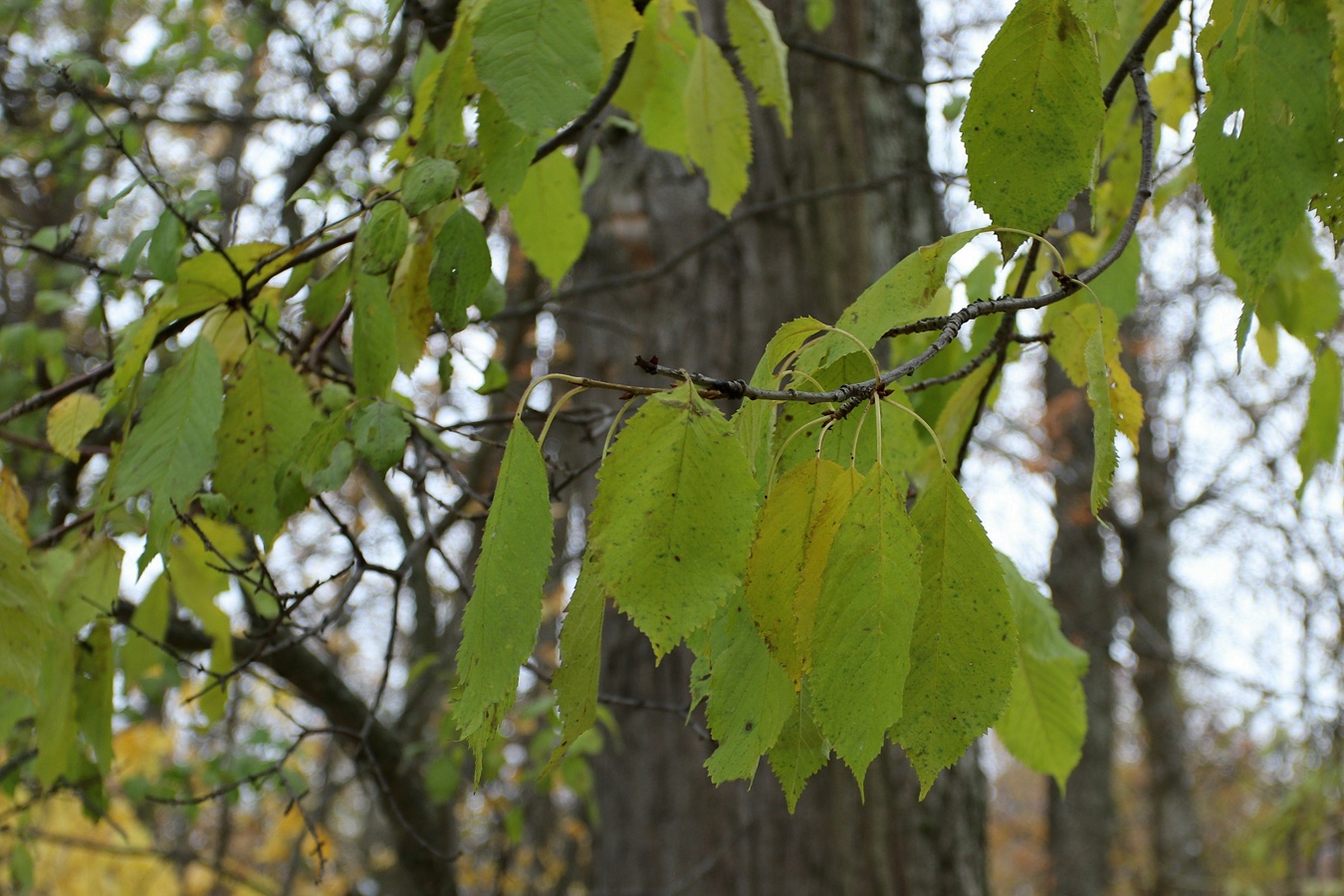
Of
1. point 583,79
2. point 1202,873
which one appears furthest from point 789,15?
point 1202,873

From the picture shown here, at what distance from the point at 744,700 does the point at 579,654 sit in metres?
0.11

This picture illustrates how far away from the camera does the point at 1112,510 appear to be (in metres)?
7.25

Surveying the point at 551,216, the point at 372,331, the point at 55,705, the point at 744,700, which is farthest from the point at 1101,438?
the point at 55,705

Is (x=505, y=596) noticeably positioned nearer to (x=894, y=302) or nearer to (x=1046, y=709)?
(x=894, y=302)

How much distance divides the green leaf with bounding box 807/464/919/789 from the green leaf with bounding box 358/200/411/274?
485 mm

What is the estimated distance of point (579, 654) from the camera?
591mm

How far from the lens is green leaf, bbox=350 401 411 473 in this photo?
811 mm

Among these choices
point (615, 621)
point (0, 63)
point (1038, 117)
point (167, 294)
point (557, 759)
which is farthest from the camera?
point (0, 63)

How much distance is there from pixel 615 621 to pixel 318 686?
2.21 ft

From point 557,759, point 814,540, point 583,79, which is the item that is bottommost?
point 557,759

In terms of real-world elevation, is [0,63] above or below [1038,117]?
above

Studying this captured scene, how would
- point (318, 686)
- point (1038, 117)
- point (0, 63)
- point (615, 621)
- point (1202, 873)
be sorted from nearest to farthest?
1. point (1038, 117)
2. point (318, 686)
3. point (615, 621)
4. point (0, 63)
5. point (1202, 873)

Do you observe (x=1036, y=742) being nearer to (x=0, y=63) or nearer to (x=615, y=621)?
(x=615, y=621)

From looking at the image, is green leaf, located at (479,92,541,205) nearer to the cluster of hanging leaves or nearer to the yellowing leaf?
the cluster of hanging leaves
